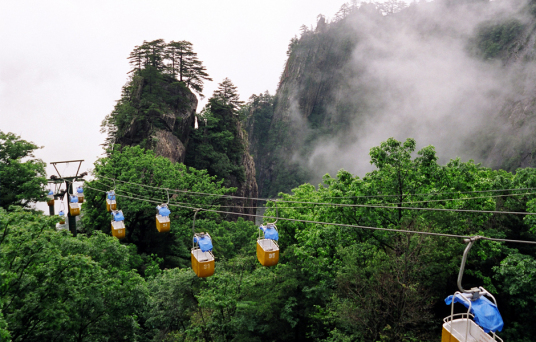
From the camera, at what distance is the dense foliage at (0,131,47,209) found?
953 inches

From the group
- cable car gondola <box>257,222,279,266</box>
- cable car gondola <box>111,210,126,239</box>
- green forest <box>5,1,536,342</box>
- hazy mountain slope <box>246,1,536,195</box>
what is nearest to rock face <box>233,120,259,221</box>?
green forest <box>5,1,536,342</box>

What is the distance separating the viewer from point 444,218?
1577 cm

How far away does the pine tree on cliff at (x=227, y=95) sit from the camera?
53.2 meters

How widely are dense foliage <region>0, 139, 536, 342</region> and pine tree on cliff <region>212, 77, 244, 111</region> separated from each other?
3639cm

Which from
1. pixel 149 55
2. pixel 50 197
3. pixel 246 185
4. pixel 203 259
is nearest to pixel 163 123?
pixel 149 55

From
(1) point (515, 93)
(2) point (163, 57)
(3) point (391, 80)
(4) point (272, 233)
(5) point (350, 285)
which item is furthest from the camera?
(3) point (391, 80)

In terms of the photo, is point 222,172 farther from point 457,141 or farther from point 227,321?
point 457,141

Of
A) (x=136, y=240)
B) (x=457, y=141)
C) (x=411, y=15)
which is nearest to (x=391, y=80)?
(x=411, y=15)

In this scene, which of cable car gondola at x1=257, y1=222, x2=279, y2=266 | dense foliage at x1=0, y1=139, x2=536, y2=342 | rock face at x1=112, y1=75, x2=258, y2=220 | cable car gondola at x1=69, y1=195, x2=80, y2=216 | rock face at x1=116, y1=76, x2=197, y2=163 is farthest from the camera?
rock face at x1=112, y1=75, x2=258, y2=220

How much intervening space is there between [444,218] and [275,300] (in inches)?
347

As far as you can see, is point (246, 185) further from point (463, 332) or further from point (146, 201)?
point (463, 332)

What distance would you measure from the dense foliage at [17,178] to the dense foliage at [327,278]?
322 inches

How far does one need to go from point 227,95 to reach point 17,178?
1322 inches

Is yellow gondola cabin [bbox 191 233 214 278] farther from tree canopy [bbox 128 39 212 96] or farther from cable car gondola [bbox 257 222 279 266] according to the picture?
tree canopy [bbox 128 39 212 96]
